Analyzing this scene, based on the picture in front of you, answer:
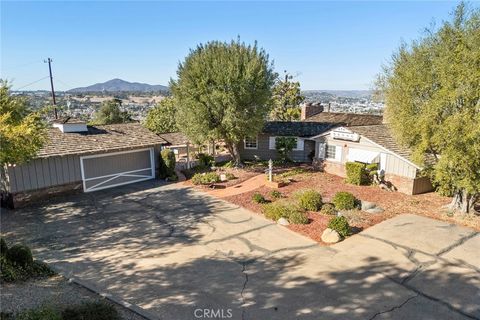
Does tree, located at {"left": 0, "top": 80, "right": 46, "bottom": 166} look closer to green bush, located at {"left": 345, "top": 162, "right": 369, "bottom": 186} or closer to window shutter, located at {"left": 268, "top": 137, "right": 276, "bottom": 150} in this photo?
green bush, located at {"left": 345, "top": 162, "right": 369, "bottom": 186}

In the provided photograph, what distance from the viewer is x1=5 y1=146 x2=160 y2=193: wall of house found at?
680 inches

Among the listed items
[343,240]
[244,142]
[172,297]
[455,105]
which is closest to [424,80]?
[455,105]

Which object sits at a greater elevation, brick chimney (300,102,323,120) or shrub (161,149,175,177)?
brick chimney (300,102,323,120)

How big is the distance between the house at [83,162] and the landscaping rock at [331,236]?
1362 cm

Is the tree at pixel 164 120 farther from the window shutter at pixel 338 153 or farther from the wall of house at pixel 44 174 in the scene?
the window shutter at pixel 338 153

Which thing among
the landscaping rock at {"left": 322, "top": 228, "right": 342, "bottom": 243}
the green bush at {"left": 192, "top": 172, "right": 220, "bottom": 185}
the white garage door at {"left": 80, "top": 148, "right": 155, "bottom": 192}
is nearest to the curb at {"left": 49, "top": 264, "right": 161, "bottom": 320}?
the landscaping rock at {"left": 322, "top": 228, "right": 342, "bottom": 243}

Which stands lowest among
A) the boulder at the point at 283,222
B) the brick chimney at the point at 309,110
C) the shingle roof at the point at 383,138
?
the boulder at the point at 283,222

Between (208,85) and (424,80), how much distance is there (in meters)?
13.5

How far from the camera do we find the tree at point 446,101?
13703 millimetres

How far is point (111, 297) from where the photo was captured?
9.01 meters

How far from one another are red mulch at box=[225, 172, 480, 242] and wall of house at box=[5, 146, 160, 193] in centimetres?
936

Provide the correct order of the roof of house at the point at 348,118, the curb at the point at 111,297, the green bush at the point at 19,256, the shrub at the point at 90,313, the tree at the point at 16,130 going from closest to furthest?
the shrub at the point at 90,313, the curb at the point at 111,297, the green bush at the point at 19,256, the tree at the point at 16,130, the roof of house at the point at 348,118

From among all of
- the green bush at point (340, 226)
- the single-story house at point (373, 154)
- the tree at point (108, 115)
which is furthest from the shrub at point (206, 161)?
the tree at point (108, 115)

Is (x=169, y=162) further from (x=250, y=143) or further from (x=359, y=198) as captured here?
(x=359, y=198)
